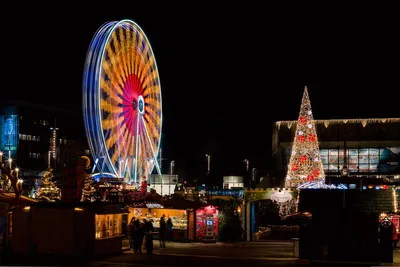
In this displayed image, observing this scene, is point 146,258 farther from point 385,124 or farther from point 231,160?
point 231,160

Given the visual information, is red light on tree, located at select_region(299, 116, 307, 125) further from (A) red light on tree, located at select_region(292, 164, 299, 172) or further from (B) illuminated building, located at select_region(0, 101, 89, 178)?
(B) illuminated building, located at select_region(0, 101, 89, 178)

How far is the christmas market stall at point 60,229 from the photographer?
21.5 m

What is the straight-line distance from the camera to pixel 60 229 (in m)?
21.5

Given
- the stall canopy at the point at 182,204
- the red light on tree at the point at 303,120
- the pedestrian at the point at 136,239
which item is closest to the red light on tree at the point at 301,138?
the red light on tree at the point at 303,120

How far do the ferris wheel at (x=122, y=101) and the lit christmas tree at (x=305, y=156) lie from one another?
953 centimetres

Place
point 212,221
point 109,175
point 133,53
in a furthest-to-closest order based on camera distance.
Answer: point 133,53, point 109,175, point 212,221

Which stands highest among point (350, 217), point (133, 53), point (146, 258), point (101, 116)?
point (133, 53)

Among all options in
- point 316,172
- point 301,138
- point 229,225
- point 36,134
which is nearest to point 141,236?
point 229,225

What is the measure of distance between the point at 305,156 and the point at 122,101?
13.7m

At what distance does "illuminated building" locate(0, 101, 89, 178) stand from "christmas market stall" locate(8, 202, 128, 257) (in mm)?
55018

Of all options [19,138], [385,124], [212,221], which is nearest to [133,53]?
[212,221]

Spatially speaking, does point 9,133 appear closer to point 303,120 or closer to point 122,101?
point 122,101

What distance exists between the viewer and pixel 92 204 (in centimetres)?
2172

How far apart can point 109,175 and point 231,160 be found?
60431 millimetres
